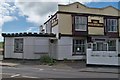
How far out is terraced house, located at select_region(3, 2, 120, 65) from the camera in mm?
30000

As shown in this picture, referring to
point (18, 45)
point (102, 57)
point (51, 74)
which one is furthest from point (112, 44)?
point (51, 74)

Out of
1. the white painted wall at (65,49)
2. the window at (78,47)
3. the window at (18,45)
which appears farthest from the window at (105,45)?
the window at (18,45)

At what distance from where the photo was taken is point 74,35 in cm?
3050

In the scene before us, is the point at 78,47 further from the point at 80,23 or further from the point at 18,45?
the point at 18,45

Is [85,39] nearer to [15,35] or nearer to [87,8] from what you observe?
[87,8]

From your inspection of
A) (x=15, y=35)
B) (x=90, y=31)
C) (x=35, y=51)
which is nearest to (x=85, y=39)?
(x=90, y=31)

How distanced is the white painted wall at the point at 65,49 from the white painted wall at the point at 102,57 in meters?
5.92

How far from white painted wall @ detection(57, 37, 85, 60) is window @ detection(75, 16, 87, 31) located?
173 cm

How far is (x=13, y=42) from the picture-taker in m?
31.3

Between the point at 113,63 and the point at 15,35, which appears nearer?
the point at 113,63

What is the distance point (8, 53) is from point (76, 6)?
1056 centimetres

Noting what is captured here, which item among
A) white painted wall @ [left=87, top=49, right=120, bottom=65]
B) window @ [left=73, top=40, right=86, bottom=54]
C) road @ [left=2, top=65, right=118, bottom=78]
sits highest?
window @ [left=73, top=40, right=86, bottom=54]

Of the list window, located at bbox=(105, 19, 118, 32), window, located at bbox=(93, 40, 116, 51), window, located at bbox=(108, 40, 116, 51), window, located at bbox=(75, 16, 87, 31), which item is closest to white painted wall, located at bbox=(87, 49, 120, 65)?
window, located at bbox=(93, 40, 116, 51)

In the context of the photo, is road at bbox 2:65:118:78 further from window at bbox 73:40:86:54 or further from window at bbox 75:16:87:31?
window at bbox 75:16:87:31
